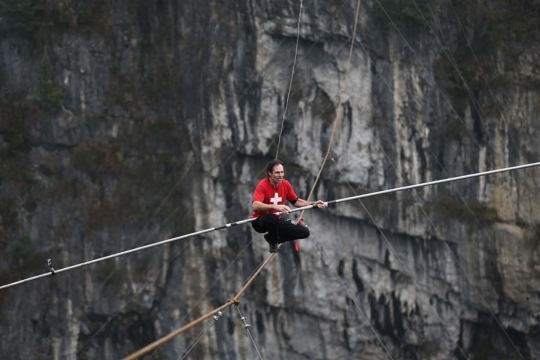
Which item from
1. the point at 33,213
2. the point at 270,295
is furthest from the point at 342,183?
the point at 33,213

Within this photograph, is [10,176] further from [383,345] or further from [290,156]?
[383,345]

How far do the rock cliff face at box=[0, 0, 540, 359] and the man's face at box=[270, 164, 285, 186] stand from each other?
14646 millimetres

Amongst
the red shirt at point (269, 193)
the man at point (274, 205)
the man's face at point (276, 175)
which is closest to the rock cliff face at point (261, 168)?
the man at point (274, 205)

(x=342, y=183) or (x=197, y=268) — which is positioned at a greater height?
(x=342, y=183)

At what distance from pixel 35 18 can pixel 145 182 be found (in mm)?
4678

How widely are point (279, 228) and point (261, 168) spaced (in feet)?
48.0

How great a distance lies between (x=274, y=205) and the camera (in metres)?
11.4

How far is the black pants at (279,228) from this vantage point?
11.8 metres

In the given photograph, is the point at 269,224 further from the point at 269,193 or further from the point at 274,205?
the point at 274,205

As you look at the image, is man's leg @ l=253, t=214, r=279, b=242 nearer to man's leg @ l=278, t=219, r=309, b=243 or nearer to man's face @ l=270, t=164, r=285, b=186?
man's leg @ l=278, t=219, r=309, b=243

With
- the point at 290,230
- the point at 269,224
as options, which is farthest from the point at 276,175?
the point at 290,230

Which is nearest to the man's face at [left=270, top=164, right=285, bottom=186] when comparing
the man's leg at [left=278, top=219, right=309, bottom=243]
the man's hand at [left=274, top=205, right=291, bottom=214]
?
the man's hand at [left=274, top=205, right=291, bottom=214]

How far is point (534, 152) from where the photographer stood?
86.5 feet

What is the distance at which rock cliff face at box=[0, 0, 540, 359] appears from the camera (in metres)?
26.2
